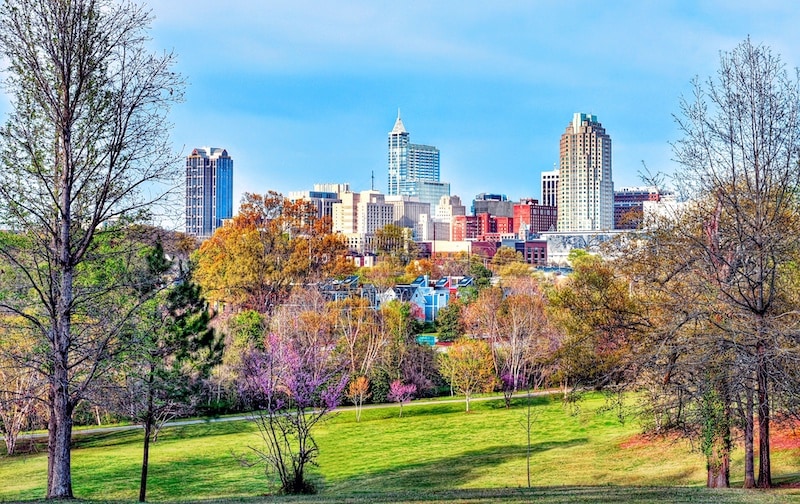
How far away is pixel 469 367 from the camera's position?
41.7 metres

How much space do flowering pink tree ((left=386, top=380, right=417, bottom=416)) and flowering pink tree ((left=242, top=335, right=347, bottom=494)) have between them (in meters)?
4.02

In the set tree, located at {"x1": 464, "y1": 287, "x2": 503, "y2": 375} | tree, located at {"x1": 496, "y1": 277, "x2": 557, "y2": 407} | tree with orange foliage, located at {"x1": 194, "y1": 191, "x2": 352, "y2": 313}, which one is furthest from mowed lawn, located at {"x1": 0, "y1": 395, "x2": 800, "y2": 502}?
tree with orange foliage, located at {"x1": 194, "y1": 191, "x2": 352, "y2": 313}

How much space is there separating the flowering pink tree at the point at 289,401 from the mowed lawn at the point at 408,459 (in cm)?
108

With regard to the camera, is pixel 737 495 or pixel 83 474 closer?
pixel 737 495

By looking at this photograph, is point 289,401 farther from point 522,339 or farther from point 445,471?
point 522,339

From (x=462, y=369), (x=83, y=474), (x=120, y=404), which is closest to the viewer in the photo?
(x=120, y=404)

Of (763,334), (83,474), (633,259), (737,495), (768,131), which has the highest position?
(768,131)

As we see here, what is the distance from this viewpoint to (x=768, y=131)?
1378 cm

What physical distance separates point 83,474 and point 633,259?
18797 mm

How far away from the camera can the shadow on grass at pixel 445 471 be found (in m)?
22.9

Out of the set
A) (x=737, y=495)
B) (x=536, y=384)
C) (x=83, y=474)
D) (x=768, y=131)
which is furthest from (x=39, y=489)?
(x=536, y=384)

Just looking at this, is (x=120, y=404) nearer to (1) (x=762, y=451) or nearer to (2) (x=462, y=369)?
(1) (x=762, y=451)

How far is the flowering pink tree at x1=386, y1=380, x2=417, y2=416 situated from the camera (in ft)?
132

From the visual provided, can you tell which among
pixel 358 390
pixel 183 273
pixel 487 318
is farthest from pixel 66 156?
pixel 487 318
